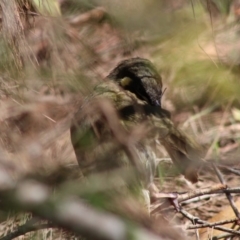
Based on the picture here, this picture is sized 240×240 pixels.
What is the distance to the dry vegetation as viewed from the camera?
97 cm

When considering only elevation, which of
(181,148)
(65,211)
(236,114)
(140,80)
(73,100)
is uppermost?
(65,211)

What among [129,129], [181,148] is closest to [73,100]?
[129,129]

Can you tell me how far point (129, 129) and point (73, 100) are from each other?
0.27 metres

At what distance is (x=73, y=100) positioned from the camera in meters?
2.32

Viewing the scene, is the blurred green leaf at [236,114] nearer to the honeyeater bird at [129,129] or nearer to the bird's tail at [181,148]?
the honeyeater bird at [129,129]

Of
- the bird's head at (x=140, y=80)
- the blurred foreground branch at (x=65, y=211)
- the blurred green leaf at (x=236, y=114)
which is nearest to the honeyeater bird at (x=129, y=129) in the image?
the bird's head at (x=140, y=80)

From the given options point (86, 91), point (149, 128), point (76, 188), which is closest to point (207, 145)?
point (149, 128)

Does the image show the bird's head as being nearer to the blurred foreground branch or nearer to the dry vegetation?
the dry vegetation

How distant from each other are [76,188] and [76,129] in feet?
5.13

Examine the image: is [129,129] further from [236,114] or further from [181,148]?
[236,114]

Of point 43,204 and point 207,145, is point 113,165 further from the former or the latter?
point 207,145

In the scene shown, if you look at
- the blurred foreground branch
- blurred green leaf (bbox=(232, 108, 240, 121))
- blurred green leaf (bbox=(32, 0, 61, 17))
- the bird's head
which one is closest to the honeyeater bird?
the bird's head

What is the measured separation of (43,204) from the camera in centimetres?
95

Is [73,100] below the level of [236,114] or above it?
above
